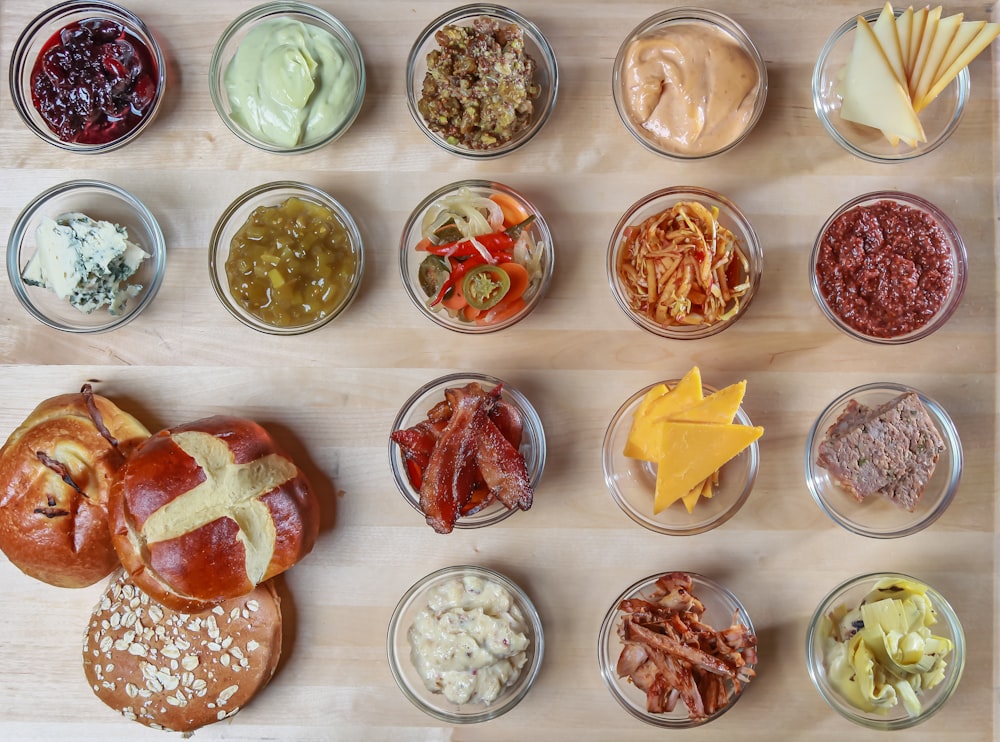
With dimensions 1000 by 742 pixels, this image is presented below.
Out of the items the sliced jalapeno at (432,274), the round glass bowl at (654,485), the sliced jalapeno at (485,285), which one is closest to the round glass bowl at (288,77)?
the sliced jalapeno at (432,274)

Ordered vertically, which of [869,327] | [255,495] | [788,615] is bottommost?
[788,615]

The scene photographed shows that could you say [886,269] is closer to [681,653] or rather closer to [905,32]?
[905,32]

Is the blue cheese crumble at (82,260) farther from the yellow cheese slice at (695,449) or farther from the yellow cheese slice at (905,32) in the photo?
the yellow cheese slice at (905,32)

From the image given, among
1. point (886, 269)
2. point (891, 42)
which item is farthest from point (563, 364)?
point (891, 42)

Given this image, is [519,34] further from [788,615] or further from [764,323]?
[788,615]

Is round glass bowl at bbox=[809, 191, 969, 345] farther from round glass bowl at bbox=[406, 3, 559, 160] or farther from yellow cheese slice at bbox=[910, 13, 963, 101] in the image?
round glass bowl at bbox=[406, 3, 559, 160]

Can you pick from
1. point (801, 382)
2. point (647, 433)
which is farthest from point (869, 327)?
point (647, 433)

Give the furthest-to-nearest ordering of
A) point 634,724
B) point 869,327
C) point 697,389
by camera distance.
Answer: point 634,724, point 869,327, point 697,389
